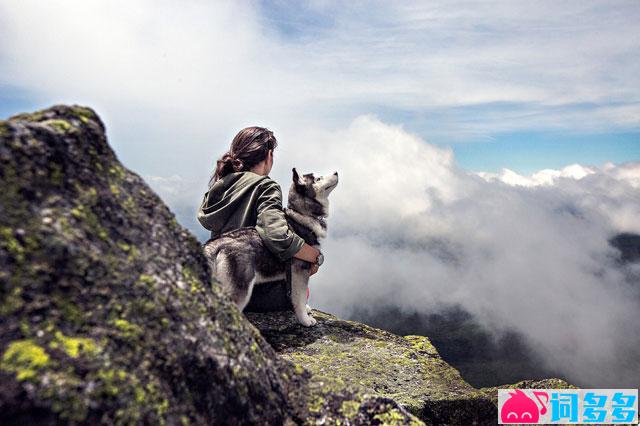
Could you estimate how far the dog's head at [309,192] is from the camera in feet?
33.0

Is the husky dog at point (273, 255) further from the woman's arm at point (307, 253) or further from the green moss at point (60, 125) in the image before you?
the green moss at point (60, 125)

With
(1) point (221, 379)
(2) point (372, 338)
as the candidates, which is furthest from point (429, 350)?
(1) point (221, 379)

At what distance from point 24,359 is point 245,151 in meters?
7.72

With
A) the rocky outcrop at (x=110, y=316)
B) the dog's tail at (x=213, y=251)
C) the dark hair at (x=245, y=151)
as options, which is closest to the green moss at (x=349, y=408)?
the rocky outcrop at (x=110, y=316)

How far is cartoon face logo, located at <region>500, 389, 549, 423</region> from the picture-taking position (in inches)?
250

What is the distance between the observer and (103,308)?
2.78 m

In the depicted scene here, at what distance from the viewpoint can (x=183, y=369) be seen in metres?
3.03

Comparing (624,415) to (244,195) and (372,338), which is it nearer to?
(372,338)

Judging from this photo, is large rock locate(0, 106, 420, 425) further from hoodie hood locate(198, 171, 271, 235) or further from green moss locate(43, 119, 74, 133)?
hoodie hood locate(198, 171, 271, 235)

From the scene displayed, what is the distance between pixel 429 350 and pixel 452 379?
1386 mm

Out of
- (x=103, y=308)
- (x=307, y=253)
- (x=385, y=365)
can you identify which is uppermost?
(x=307, y=253)

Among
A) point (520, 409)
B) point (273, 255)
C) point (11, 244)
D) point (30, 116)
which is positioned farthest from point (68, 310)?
point (520, 409)

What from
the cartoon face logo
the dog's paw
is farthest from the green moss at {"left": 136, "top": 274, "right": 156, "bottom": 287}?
the dog's paw

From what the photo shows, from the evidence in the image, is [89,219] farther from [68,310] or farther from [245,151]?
[245,151]
